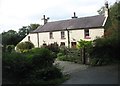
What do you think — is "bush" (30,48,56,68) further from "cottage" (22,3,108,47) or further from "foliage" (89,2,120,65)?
"cottage" (22,3,108,47)

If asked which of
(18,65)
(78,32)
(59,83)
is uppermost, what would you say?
(78,32)

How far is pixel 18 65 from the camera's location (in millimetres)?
9477

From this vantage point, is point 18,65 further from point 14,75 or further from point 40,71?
point 40,71

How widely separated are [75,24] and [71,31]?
175 centimetres

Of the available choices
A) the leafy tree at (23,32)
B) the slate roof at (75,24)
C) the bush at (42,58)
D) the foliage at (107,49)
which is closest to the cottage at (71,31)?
the slate roof at (75,24)

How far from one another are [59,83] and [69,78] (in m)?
1.17

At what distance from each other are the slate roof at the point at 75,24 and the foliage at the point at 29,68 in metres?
24.3

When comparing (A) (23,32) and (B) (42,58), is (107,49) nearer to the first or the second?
(B) (42,58)

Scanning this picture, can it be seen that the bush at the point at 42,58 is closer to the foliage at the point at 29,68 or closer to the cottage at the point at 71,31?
the foliage at the point at 29,68

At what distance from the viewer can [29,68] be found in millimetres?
10062

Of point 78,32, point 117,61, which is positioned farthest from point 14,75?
point 78,32

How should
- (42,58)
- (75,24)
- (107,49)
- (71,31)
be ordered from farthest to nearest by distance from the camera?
(75,24) → (71,31) → (107,49) → (42,58)

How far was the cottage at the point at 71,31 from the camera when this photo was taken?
3581 centimetres

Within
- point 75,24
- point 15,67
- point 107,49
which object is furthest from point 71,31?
point 15,67
